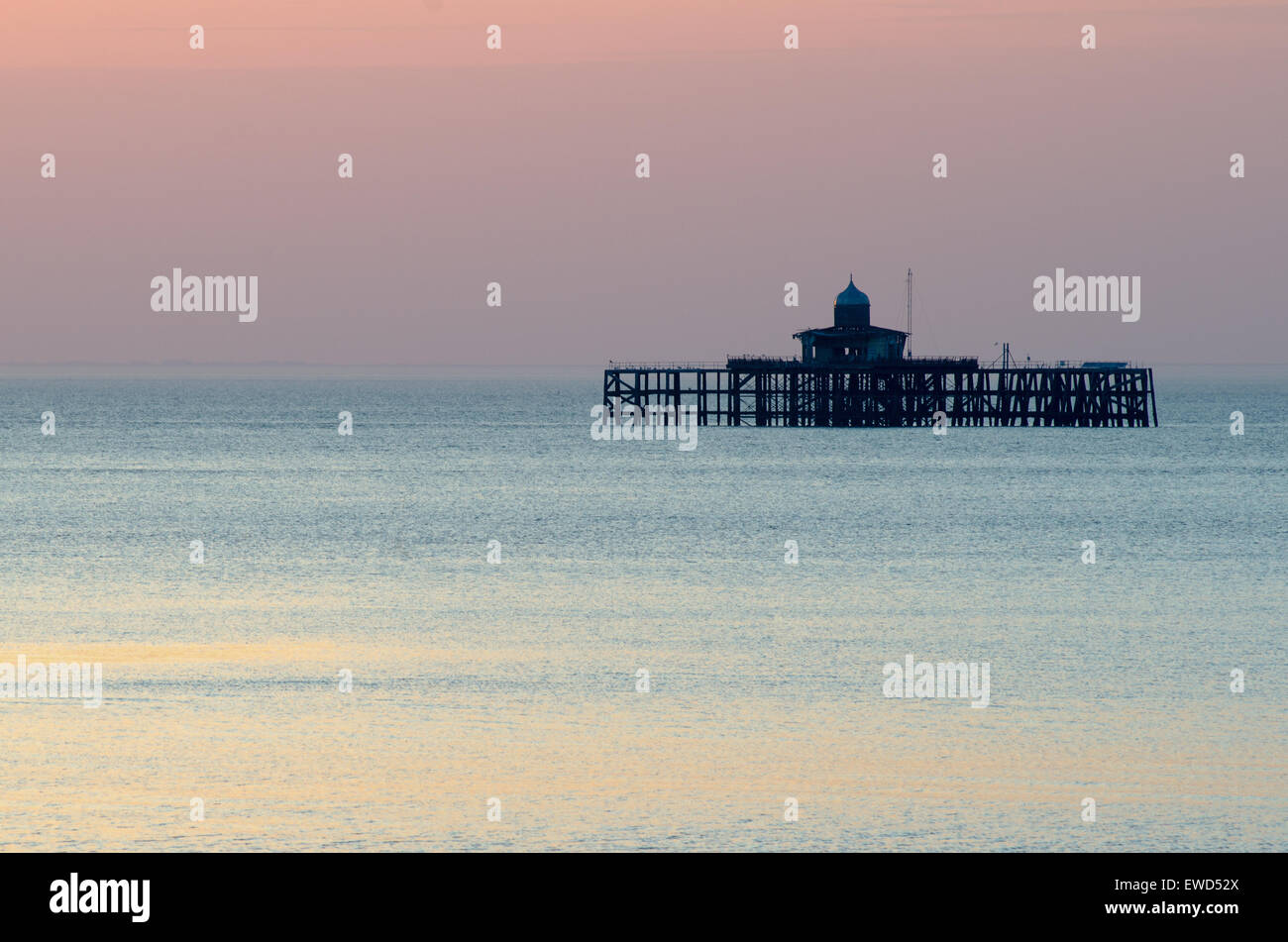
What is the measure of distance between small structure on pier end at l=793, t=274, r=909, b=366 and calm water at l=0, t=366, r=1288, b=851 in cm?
3281

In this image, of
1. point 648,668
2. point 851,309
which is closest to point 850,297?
point 851,309

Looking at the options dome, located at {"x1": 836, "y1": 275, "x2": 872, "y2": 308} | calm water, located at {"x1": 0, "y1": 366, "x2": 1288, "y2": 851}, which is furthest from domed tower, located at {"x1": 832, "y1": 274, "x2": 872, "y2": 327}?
calm water, located at {"x1": 0, "y1": 366, "x2": 1288, "y2": 851}

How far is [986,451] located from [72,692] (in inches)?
3272

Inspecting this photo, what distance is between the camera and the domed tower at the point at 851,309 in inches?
4505

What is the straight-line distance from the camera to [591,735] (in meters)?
27.9

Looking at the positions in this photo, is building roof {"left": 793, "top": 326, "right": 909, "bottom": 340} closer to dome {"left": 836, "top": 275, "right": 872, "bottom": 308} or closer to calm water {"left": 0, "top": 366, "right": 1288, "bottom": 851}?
dome {"left": 836, "top": 275, "right": 872, "bottom": 308}

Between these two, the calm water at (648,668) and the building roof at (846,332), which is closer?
the calm water at (648,668)

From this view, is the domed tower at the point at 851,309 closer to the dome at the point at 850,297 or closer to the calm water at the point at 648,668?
the dome at the point at 850,297

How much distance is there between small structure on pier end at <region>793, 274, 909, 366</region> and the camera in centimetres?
11356

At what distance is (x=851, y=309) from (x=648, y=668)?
8257 centimetres

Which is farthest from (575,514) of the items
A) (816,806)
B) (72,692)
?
(816,806)

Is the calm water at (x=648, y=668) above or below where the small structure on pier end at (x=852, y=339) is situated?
below

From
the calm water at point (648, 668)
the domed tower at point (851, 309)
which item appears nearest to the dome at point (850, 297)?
the domed tower at point (851, 309)
